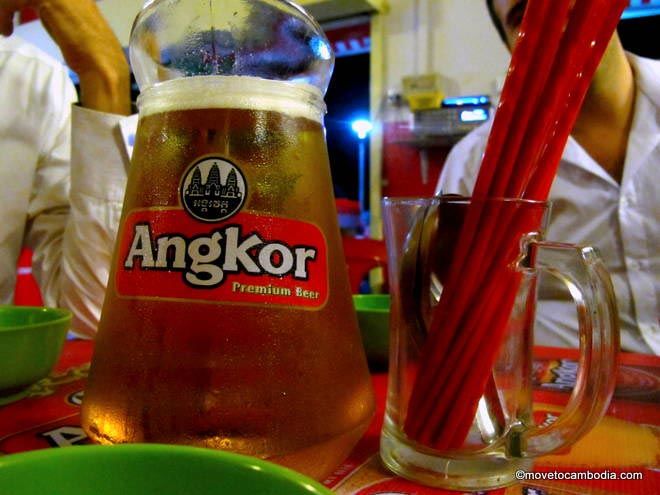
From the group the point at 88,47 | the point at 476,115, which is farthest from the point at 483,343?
the point at 476,115

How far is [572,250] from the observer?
313mm

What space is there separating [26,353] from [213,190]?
268mm

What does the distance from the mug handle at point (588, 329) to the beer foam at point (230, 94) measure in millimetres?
160

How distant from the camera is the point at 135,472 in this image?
0.68 ft

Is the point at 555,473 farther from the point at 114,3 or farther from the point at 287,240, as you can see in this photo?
the point at 114,3

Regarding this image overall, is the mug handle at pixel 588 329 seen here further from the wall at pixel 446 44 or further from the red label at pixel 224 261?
the wall at pixel 446 44

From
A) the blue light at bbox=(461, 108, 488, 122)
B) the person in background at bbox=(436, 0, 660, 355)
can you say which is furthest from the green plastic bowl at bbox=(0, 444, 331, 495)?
the blue light at bbox=(461, 108, 488, 122)

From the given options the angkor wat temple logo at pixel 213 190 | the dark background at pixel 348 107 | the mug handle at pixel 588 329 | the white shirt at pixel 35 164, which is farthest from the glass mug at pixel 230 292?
the dark background at pixel 348 107

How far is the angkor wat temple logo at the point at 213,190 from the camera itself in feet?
0.99

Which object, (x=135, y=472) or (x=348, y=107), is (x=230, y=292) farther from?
(x=348, y=107)

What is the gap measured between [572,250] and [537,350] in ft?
1.61

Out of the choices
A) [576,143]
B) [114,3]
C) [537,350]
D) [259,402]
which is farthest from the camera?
[114,3]

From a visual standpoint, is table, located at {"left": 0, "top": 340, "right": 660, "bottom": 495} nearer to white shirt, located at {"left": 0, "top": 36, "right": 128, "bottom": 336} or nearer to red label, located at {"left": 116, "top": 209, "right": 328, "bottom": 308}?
red label, located at {"left": 116, "top": 209, "right": 328, "bottom": 308}

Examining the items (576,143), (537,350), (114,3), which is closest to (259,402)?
(537,350)
